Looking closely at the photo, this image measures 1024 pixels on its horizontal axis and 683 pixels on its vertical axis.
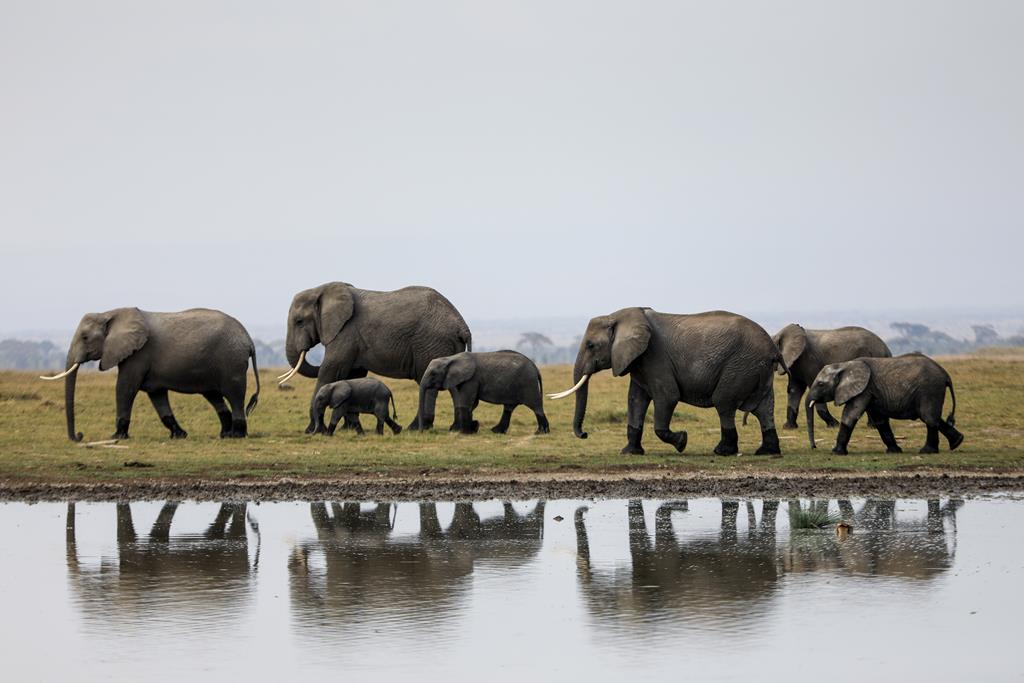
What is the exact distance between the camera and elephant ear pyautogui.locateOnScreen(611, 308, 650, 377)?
22906 millimetres

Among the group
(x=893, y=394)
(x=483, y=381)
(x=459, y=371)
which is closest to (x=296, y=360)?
(x=459, y=371)

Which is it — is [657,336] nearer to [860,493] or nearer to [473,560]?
[860,493]

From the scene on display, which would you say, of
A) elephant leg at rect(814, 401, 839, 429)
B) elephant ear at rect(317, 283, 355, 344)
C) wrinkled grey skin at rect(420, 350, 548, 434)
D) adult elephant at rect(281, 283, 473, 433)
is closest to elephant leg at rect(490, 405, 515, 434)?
wrinkled grey skin at rect(420, 350, 548, 434)

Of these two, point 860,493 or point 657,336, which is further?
point 657,336

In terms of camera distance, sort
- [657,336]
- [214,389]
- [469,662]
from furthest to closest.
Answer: [214,389] → [657,336] → [469,662]

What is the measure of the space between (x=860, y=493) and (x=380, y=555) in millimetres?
7008

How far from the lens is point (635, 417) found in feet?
77.0

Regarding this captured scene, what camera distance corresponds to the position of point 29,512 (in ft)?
61.1

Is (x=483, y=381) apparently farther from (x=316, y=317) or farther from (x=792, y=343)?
(x=792, y=343)

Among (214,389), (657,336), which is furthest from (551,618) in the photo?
(214,389)

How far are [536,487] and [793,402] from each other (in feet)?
33.1

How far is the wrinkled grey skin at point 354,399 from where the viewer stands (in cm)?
2666

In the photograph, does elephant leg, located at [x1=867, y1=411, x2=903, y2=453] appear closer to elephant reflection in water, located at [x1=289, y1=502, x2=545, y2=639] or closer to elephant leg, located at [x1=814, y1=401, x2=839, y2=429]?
elephant leg, located at [x1=814, y1=401, x2=839, y2=429]

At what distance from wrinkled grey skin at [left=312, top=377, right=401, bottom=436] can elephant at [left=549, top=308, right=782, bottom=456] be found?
4.78 m
